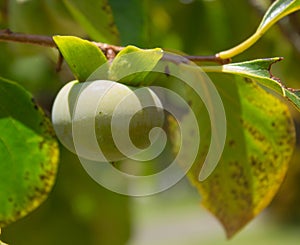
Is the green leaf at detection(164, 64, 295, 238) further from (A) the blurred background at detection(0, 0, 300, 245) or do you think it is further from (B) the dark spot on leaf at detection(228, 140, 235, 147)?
(A) the blurred background at detection(0, 0, 300, 245)

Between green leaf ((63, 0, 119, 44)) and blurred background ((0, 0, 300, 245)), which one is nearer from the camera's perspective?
green leaf ((63, 0, 119, 44))

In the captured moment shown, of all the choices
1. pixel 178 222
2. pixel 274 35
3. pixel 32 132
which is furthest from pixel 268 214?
pixel 32 132

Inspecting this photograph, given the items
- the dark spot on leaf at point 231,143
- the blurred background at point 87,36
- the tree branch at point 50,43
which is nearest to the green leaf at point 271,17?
the tree branch at point 50,43

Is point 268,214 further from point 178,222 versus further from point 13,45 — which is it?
point 13,45

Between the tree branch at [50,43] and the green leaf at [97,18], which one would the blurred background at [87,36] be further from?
the tree branch at [50,43]

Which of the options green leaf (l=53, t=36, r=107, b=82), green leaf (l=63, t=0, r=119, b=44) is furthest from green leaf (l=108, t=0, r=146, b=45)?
green leaf (l=53, t=36, r=107, b=82)

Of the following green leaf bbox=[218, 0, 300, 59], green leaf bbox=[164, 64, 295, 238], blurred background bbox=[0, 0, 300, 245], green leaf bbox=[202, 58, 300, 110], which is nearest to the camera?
green leaf bbox=[202, 58, 300, 110]

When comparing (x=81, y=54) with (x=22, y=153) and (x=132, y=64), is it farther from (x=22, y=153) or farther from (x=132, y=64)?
(x=22, y=153)
